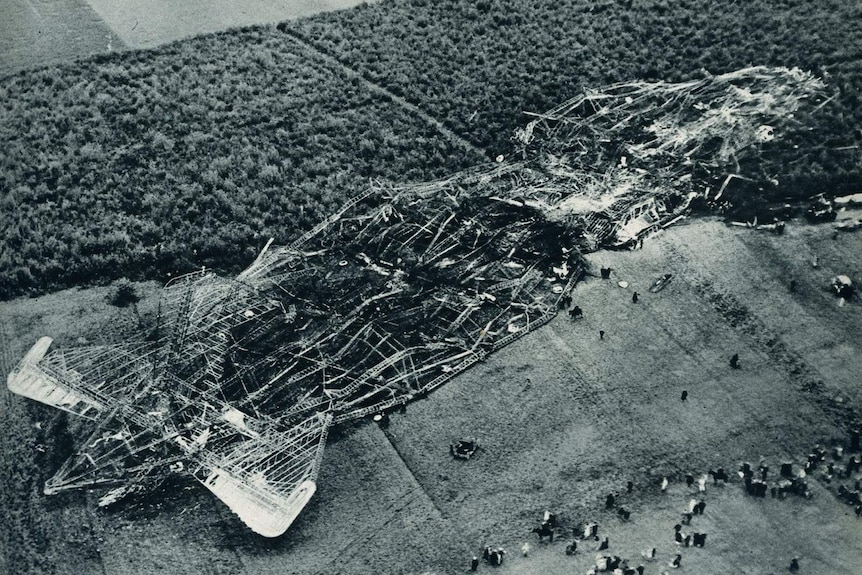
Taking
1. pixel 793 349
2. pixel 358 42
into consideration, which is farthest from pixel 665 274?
pixel 358 42

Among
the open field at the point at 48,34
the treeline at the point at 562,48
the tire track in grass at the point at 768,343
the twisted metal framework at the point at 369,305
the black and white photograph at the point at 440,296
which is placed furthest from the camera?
the open field at the point at 48,34

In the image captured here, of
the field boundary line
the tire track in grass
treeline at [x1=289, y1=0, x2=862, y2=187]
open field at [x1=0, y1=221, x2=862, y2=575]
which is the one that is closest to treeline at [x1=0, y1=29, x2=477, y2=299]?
the field boundary line

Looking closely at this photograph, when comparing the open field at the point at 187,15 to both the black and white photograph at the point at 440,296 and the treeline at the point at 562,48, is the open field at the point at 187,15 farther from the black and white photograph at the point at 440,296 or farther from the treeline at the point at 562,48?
the treeline at the point at 562,48

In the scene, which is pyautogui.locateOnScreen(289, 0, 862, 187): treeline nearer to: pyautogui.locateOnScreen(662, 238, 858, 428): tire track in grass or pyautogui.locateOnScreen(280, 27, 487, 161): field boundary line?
pyautogui.locateOnScreen(280, 27, 487, 161): field boundary line

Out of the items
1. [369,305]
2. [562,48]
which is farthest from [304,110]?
[369,305]

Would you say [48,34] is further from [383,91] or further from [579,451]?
[579,451]

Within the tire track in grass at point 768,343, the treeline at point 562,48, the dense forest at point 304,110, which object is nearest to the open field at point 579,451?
the tire track in grass at point 768,343
